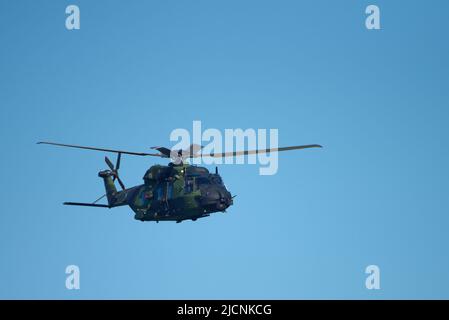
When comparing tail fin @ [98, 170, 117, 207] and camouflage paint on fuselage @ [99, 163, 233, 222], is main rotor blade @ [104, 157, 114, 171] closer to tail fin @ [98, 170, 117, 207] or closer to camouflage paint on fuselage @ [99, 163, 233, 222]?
tail fin @ [98, 170, 117, 207]

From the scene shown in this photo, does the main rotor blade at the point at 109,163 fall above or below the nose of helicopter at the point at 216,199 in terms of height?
above

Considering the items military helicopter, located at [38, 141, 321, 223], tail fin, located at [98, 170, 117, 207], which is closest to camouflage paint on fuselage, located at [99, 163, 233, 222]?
military helicopter, located at [38, 141, 321, 223]

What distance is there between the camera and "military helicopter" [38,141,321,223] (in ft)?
214

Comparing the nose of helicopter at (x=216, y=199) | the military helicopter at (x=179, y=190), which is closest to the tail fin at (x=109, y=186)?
the military helicopter at (x=179, y=190)

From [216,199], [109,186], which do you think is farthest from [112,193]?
[216,199]

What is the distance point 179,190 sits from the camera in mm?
66750

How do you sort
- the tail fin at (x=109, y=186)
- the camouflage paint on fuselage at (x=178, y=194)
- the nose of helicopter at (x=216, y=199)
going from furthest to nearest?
the tail fin at (x=109, y=186) < the camouflage paint on fuselage at (x=178, y=194) < the nose of helicopter at (x=216, y=199)

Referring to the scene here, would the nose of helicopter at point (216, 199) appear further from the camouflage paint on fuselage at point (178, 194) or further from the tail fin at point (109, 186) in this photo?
the tail fin at point (109, 186)

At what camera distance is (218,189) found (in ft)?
215

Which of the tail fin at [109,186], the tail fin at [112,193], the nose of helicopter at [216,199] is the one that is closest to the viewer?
the nose of helicopter at [216,199]

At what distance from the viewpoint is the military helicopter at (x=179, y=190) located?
65312 mm

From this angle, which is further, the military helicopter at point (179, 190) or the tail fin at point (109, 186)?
the tail fin at point (109, 186)
